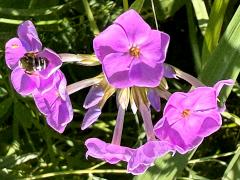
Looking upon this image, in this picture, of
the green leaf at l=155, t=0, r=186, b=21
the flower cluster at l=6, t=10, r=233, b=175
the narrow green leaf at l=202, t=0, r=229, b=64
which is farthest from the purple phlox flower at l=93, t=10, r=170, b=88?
the green leaf at l=155, t=0, r=186, b=21

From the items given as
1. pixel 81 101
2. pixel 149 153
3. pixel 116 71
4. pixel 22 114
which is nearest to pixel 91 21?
pixel 116 71

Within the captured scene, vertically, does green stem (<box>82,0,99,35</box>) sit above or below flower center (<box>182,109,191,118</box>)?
above

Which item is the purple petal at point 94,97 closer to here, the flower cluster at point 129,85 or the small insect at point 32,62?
the flower cluster at point 129,85

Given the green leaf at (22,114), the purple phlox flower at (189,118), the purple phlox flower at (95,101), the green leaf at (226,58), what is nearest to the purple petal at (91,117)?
the purple phlox flower at (95,101)

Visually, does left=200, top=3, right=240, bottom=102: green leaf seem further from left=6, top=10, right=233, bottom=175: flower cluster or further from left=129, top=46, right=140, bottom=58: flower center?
left=129, top=46, right=140, bottom=58: flower center

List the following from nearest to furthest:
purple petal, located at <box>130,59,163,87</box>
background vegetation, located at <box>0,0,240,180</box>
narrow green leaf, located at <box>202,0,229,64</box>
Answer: purple petal, located at <box>130,59,163,87</box> → narrow green leaf, located at <box>202,0,229,64</box> → background vegetation, located at <box>0,0,240,180</box>

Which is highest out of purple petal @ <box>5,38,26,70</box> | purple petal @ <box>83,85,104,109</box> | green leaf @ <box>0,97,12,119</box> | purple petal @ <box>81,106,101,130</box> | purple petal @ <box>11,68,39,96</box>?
purple petal @ <box>5,38,26,70</box>

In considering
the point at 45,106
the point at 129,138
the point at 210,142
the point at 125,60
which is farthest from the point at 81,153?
the point at 125,60

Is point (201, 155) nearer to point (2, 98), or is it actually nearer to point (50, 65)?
point (2, 98)
